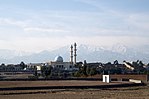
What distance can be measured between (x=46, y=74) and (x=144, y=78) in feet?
124

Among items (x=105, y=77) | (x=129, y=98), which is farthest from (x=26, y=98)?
(x=105, y=77)

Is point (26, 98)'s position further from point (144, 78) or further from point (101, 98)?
point (144, 78)

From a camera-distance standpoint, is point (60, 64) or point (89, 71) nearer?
point (89, 71)

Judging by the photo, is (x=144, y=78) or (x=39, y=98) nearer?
(x=39, y=98)

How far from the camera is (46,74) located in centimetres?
12769

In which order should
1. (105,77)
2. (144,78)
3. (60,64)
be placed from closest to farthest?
1. (105,77)
2. (144,78)
3. (60,64)

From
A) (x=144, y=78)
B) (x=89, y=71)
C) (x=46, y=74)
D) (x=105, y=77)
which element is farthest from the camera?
(x=46, y=74)

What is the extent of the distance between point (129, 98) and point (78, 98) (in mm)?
5438

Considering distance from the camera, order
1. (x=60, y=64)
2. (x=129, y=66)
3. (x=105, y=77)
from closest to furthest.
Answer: (x=105, y=77) → (x=129, y=66) → (x=60, y=64)

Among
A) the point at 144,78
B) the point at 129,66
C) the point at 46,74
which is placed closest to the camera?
the point at 144,78

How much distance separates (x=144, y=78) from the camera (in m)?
103

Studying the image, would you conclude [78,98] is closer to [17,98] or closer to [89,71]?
[17,98]

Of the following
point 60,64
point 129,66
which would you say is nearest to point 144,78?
point 129,66

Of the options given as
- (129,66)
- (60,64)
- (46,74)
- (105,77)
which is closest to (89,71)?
(46,74)
